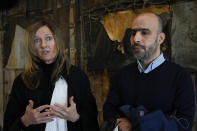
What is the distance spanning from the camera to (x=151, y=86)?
181 cm

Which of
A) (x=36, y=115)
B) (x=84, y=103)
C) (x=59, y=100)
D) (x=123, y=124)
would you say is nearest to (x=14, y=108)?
(x=36, y=115)

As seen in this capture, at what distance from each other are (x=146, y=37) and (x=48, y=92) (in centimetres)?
100

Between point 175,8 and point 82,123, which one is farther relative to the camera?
point 175,8

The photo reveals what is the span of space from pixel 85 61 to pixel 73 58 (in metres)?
0.25

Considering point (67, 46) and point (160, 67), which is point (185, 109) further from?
point (67, 46)

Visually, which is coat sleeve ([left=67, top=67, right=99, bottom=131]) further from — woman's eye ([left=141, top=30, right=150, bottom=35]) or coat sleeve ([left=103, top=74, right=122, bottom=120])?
woman's eye ([left=141, top=30, right=150, bottom=35])

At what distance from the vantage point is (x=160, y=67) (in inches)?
72.4

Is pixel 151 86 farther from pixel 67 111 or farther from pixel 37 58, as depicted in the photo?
pixel 37 58

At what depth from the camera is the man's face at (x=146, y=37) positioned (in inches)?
73.3

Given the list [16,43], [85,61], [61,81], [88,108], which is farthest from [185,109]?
[16,43]

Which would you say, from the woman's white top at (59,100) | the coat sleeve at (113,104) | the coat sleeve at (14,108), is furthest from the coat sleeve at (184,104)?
the coat sleeve at (14,108)

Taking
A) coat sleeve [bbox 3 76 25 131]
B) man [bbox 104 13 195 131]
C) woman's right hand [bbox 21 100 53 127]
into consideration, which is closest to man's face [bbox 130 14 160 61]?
man [bbox 104 13 195 131]

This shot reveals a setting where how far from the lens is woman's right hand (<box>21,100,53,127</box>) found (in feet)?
6.37

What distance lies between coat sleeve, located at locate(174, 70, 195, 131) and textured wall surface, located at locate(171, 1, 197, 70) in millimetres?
1053
